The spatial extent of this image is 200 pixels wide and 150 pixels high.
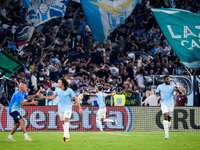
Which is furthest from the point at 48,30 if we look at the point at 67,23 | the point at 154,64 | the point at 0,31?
the point at 154,64

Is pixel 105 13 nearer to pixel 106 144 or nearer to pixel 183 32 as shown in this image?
pixel 183 32

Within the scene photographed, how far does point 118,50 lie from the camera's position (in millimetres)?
25531

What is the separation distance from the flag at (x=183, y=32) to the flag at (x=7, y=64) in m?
6.83

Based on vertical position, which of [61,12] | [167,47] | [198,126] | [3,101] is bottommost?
[198,126]

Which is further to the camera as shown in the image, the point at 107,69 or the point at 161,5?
the point at 161,5

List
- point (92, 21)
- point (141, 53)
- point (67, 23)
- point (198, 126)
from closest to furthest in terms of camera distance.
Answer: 1. point (198, 126)
2. point (92, 21)
3. point (141, 53)
4. point (67, 23)

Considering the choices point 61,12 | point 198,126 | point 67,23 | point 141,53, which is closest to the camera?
point 198,126

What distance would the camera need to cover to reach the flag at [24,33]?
79.5 feet

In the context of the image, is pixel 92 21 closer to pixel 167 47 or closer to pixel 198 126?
pixel 167 47

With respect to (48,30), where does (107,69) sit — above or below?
below

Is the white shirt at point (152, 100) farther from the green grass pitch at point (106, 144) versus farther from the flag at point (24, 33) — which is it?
the flag at point (24, 33)

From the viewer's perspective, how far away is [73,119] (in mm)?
20266

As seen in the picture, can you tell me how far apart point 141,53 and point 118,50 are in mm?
1475

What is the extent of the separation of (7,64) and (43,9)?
579 cm
